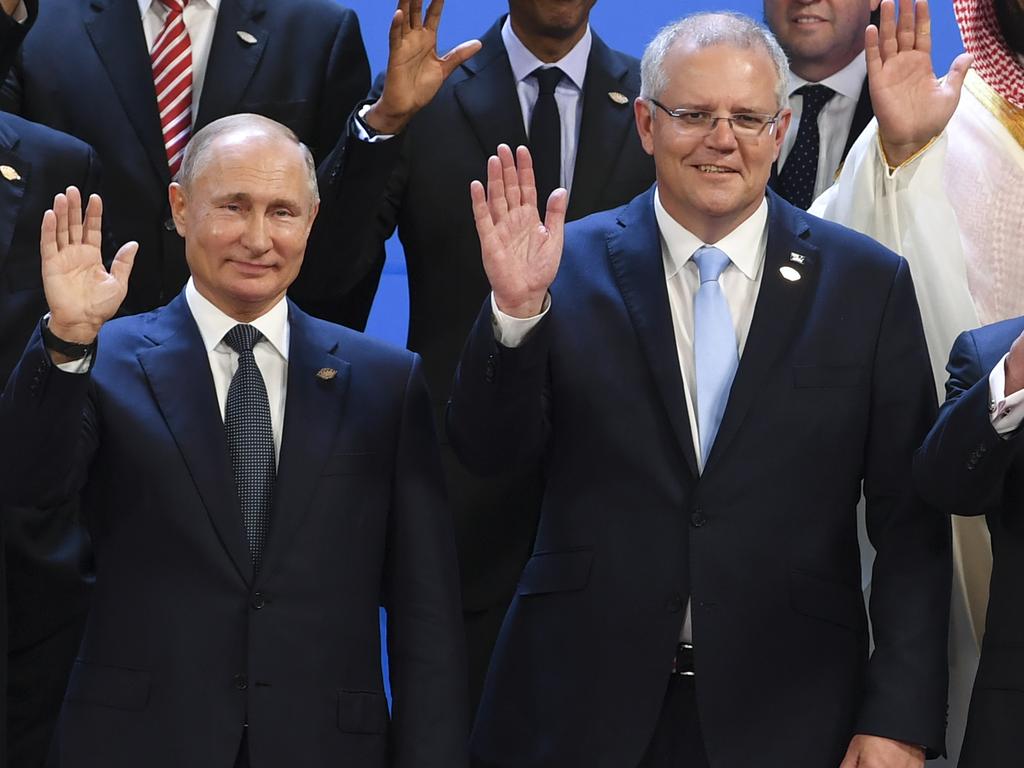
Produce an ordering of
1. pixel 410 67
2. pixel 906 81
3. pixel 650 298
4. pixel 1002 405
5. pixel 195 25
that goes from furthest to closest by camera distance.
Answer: pixel 195 25
pixel 410 67
pixel 906 81
pixel 650 298
pixel 1002 405

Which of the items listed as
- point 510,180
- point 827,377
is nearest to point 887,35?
point 827,377

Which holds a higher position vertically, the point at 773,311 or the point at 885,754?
the point at 773,311

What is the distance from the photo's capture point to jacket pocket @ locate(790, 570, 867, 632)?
2945 millimetres

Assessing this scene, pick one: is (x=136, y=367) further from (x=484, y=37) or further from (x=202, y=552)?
(x=484, y=37)

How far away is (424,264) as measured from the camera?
365 cm

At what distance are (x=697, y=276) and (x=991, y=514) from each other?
0.61 meters

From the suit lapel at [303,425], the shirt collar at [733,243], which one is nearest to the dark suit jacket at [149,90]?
the suit lapel at [303,425]

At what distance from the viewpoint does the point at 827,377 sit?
299 cm

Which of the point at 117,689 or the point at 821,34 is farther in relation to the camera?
the point at 821,34

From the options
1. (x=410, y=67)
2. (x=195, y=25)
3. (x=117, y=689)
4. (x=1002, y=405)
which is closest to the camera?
(x=1002, y=405)

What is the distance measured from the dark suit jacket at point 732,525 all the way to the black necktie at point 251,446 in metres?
0.30

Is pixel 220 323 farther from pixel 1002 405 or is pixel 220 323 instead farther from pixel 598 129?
pixel 1002 405

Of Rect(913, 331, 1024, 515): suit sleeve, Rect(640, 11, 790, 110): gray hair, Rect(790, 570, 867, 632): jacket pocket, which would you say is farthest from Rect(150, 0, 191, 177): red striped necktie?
Rect(913, 331, 1024, 515): suit sleeve

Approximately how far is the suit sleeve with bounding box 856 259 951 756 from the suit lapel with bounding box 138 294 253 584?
99 cm
